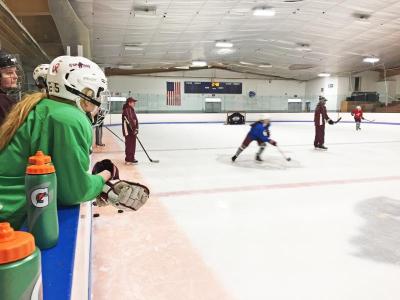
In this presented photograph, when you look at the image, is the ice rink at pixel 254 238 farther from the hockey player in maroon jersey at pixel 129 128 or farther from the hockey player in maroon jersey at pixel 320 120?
the hockey player in maroon jersey at pixel 320 120

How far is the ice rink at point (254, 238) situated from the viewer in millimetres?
1949

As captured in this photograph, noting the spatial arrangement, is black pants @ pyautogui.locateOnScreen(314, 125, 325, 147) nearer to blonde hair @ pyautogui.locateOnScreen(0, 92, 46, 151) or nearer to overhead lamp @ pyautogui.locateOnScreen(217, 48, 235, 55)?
blonde hair @ pyautogui.locateOnScreen(0, 92, 46, 151)

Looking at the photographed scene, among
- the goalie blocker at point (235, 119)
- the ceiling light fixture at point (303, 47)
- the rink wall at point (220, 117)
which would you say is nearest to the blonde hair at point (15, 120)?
the rink wall at point (220, 117)

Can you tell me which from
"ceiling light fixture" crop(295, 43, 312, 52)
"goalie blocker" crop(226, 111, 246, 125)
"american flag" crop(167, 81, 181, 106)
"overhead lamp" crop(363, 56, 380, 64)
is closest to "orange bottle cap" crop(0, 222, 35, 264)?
"goalie blocker" crop(226, 111, 246, 125)

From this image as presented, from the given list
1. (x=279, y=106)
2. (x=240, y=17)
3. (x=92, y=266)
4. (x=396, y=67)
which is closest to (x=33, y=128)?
(x=92, y=266)

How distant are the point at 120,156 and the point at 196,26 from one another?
780 centimetres

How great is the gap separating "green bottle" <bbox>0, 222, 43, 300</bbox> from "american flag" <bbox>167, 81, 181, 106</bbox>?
73.4 feet

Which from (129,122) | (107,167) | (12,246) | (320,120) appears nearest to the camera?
(12,246)

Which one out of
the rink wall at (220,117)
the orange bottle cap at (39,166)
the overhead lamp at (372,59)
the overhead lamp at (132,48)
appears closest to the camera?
the orange bottle cap at (39,166)

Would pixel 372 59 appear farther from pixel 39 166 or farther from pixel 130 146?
pixel 39 166

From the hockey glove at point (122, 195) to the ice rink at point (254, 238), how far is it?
0.64 m

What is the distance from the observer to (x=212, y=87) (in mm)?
25078

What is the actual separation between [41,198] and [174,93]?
23275 mm

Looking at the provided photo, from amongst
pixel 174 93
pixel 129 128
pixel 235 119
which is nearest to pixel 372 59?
pixel 235 119
